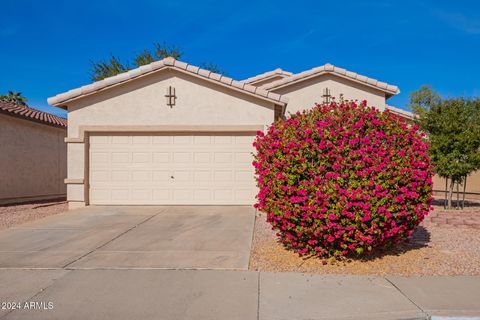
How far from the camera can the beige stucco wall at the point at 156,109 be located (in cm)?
1113

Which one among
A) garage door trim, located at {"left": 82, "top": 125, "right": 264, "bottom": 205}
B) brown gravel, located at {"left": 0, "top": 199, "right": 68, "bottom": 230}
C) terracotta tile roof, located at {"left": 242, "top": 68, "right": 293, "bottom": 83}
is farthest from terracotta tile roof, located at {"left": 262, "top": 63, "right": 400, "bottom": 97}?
brown gravel, located at {"left": 0, "top": 199, "right": 68, "bottom": 230}

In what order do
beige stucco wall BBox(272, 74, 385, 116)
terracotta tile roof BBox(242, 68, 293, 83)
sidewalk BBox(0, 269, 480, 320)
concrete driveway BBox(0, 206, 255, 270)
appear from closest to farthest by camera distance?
sidewalk BBox(0, 269, 480, 320)
concrete driveway BBox(0, 206, 255, 270)
beige stucco wall BBox(272, 74, 385, 116)
terracotta tile roof BBox(242, 68, 293, 83)

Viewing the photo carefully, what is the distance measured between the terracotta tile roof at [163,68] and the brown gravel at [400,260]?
498 cm

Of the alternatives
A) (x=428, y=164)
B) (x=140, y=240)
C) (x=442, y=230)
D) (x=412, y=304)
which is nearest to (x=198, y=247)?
(x=140, y=240)

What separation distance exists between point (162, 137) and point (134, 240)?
15.8ft

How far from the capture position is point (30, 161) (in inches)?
587

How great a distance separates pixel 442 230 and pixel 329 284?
5122 millimetres

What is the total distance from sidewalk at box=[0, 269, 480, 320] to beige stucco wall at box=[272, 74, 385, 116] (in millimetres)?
10912

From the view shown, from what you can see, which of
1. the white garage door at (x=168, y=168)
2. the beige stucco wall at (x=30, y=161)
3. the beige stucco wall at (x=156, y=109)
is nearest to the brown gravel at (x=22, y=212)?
the beige stucco wall at (x=156, y=109)

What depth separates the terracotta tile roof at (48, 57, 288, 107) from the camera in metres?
10.9

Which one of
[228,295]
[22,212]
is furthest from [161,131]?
[228,295]

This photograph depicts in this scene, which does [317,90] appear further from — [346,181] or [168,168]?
[346,181]

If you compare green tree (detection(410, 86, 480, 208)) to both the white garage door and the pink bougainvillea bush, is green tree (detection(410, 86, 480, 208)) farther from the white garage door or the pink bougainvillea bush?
the pink bougainvillea bush

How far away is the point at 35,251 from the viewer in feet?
21.0
